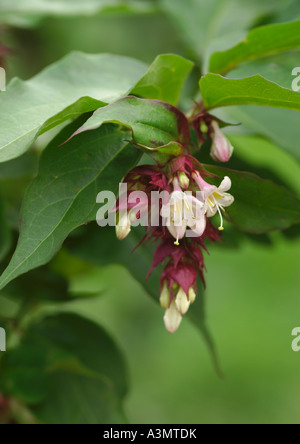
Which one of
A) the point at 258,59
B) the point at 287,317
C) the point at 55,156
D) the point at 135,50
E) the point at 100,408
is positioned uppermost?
the point at 135,50

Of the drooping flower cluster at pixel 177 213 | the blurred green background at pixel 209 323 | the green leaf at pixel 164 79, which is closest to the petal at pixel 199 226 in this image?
the drooping flower cluster at pixel 177 213

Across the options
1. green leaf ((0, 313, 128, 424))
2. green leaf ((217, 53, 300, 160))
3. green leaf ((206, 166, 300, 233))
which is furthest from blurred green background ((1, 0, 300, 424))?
green leaf ((206, 166, 300, 233))

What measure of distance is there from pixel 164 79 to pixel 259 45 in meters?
0.17

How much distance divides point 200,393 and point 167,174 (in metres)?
1.97

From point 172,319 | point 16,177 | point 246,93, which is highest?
point 16,177

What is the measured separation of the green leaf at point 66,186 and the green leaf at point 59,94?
5 cm

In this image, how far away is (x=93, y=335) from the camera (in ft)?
3.60

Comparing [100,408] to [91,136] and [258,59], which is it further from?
[258,59]

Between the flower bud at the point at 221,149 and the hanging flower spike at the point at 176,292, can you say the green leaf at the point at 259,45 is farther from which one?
the hanging flower spike at the point at 176,292

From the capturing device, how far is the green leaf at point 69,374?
3.24 ft

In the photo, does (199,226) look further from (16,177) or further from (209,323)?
(209,323)

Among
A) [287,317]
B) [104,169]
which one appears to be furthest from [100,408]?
[287,317]

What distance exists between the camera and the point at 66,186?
2.19ft

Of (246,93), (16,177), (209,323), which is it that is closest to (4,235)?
(16,177)
